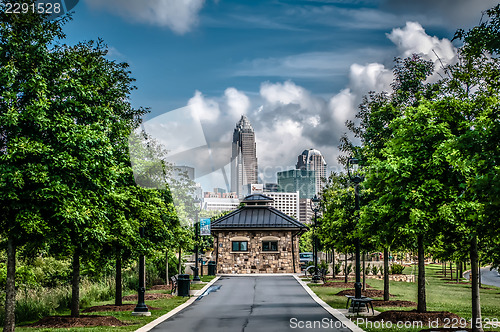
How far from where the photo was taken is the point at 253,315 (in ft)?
62.1

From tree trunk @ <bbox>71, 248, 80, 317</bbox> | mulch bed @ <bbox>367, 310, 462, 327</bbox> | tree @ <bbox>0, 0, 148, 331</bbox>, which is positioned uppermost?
tree @ <bbox>0, 0, 148, 331</bbox>

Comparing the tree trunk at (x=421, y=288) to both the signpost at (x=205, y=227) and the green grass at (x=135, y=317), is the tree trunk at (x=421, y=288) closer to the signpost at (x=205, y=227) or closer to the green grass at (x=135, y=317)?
the green grass at (x=135, y=317)

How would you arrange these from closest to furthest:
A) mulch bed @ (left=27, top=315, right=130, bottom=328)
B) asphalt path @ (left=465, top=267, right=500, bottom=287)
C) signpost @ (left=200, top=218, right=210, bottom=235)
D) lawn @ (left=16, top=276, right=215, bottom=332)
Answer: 1. lawn @ (left=16, top=276, right=215, bottom=332)
2. mulch bed @ (left=27, top=315, right=130, bottom=328)
3. signpost @ (left=200, top=218, right=210, bottom=235)
4. asphalt path @ (left=465, top=267, right=500, bottom=287)

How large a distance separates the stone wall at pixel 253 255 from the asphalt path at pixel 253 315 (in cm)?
2361

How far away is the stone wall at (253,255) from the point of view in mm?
51688

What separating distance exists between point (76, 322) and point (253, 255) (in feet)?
120

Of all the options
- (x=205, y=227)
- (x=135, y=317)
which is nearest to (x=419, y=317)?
(x=135, y=317)

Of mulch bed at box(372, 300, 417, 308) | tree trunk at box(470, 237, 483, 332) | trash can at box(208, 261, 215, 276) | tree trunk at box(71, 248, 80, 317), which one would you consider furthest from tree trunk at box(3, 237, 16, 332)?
trash can at box(208, 261, 215, 276)

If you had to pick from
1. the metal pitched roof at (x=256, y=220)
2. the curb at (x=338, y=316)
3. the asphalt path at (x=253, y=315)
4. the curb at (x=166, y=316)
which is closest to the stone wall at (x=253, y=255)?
the metal pitched roof at (x=256, y=220)

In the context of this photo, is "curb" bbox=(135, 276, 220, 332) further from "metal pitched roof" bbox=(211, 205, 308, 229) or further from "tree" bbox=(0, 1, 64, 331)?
"metal pitched roof" bbox=(211, 205, 308, 229)

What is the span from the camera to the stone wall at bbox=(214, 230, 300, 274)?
170ft

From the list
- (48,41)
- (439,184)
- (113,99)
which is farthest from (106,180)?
(439,184)

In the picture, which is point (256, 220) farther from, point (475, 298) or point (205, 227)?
point (475, 298)

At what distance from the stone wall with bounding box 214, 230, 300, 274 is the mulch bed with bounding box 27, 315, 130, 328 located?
116 ft
